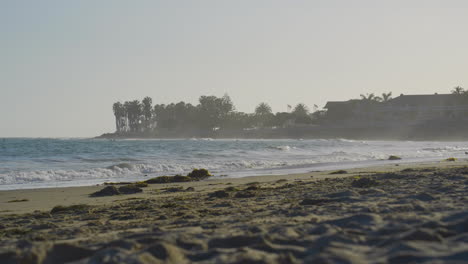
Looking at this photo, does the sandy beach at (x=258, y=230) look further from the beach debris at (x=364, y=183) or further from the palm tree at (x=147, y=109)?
the palm tree at (x=147, y=109)

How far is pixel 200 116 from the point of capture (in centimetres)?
15200

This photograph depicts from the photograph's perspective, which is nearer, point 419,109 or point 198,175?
point 198,175

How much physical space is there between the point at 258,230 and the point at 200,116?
148 m

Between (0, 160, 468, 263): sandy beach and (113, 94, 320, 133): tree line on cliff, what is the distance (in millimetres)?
127873

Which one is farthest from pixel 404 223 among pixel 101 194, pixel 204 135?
pixel 204 135

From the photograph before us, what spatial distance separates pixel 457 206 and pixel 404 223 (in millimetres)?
1175

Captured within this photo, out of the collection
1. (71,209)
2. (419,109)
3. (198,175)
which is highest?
(419,109)

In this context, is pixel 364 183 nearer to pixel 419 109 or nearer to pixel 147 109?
pixel 419 109

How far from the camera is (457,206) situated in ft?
17.0

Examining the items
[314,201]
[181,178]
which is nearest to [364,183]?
[314,201]

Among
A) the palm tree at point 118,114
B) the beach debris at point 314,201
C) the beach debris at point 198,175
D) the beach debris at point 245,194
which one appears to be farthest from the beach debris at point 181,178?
the palm tree at point 118,114

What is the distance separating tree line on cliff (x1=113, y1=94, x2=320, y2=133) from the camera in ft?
479

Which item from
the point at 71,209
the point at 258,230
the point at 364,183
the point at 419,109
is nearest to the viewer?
the point at 258,230

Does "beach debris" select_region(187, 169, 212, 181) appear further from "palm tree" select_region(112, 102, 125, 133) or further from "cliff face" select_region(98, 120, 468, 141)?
"palm tree" select_region(112, 102, 125, 133)
